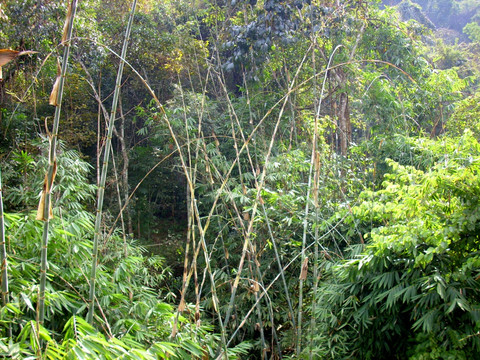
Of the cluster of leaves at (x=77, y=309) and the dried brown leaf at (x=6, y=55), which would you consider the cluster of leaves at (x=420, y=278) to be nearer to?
the cluster of leaves at (x=77, y=309)

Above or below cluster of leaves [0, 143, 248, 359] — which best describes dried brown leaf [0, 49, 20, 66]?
above

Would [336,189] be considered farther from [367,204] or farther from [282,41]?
[282,41]

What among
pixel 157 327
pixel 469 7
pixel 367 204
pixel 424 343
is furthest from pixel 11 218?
pixel 469 7

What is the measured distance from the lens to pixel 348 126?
4809mm

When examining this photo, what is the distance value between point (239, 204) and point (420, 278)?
1.70 m

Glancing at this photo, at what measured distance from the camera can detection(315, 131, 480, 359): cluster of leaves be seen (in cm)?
151

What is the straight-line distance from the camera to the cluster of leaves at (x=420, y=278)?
1513 mm

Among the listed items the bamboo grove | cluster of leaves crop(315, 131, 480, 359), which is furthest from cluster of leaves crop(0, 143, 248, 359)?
cluster of leaves crop(315, 131, 480, 359)

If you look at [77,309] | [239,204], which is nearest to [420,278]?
[77,309]

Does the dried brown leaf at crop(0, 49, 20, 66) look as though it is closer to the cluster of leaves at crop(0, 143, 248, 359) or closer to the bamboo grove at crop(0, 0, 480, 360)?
the bamboo grove at crop(0, 0, 480, 360)

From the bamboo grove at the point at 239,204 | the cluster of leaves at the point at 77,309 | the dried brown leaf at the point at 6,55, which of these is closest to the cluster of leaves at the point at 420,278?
the bamboo grove at the point at 239,204

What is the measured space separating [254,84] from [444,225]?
2.84 metres

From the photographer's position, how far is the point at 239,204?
3.14 metres

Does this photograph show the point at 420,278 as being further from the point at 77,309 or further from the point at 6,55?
the point at 6,55
